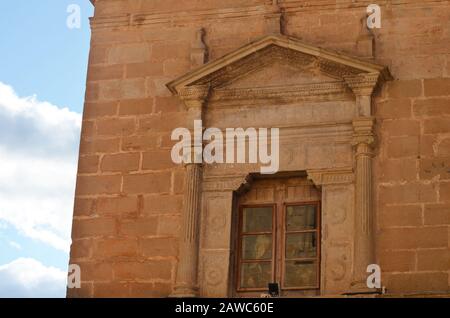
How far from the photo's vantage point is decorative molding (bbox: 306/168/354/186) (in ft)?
43.5

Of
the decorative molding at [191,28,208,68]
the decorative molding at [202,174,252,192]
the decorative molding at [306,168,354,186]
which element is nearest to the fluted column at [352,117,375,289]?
the decorative molding at [306,168,354,186]

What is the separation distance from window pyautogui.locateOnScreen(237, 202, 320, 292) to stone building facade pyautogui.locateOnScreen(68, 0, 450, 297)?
0.02m

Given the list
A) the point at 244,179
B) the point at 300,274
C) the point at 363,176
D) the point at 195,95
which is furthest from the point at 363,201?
the point at 195,95

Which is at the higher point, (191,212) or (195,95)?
(195,95)

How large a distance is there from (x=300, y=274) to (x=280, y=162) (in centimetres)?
132

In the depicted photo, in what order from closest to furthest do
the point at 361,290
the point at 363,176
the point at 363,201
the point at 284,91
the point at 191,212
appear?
the point at 361,290, the point at 363,201, the point at 363,176, the point at 191,212, the point at 284,91

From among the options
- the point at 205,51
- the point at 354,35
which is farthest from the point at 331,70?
the point at 205,51

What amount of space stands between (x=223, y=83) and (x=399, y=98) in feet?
6.88

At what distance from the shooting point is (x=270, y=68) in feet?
45.7

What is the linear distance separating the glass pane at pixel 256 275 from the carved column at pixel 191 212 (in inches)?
22.2

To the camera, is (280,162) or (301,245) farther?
(280,162)

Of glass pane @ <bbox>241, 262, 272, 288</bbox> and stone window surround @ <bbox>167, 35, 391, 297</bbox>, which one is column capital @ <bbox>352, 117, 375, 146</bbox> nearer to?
stone window surround @ <bbox>167, 35, 391, 297</bbox>

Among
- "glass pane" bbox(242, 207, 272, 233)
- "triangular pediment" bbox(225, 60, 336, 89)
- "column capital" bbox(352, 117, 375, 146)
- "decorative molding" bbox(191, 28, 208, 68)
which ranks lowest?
"glass pane" bbox(242, 207, 272, 233)

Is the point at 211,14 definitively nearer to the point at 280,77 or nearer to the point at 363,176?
the point at 280,77
